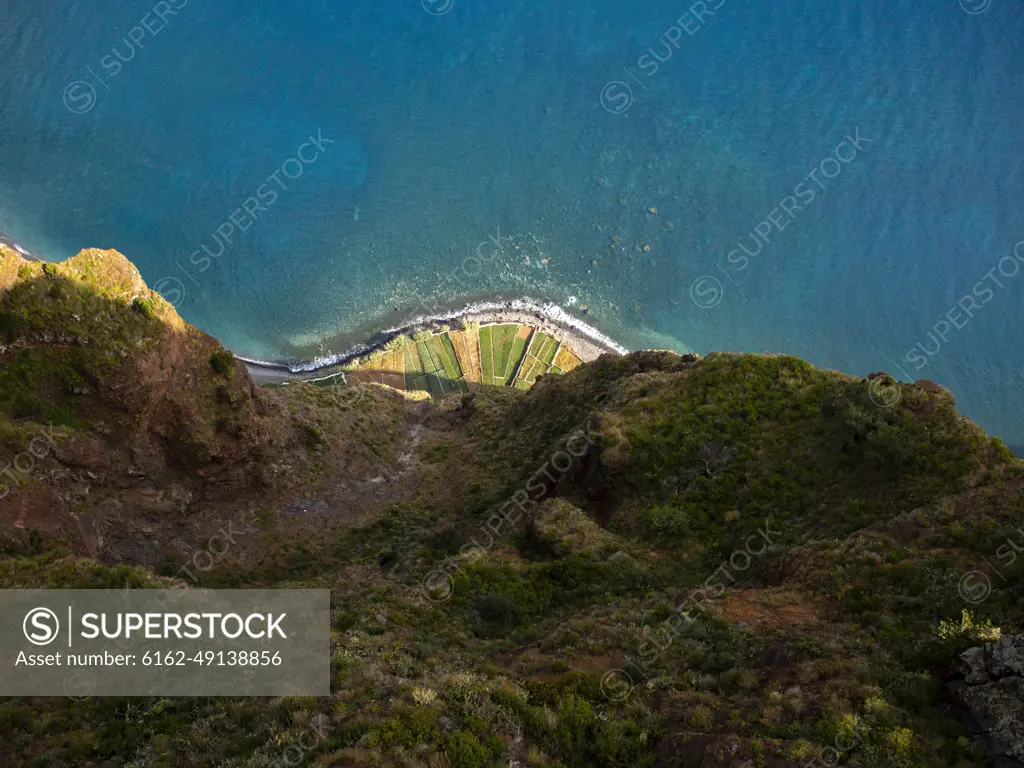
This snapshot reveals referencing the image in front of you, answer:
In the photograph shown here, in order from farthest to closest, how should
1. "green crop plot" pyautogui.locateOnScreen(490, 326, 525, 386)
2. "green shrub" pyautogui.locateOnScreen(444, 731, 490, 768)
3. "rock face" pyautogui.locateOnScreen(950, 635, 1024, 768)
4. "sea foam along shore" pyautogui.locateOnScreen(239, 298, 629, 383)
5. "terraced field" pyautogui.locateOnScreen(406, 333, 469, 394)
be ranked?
"sea foam along shore" pyautogui.locateOnScreen(239, 298, 629, 383) < "green crop plot" pyautogui.locateOnScreen(490, 326, 525, 386) < "terraced field" pyautogui.locateOnScreen(406, 333, 469, 394) < "green shrub" pyautogui.locateOnScreen(444, 731, 490, 768) < "rock face" pyautogui.locateOnScreen(950, 635, 1024, 768)

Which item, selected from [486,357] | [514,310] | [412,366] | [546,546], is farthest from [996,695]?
[514,310]

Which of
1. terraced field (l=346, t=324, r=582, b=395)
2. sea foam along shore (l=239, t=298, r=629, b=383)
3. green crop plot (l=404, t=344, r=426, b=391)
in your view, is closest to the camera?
terraced field (l=346, t=324, r=582, b=395)

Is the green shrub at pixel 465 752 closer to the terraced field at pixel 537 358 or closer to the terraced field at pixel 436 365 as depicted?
the terraced field at pixel 436 365

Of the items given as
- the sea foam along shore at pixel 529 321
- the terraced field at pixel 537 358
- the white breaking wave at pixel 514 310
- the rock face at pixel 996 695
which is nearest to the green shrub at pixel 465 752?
the rock face at pixel 996 695

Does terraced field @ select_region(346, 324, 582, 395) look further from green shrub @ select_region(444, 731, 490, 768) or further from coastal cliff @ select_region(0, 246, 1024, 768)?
green shrub @ select_region(444, 731, 490, 768)

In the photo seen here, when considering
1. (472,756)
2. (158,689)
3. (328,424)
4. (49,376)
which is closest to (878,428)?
(472,756)

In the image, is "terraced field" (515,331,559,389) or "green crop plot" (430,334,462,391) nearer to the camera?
"green crop plot" (430,334,462,391)

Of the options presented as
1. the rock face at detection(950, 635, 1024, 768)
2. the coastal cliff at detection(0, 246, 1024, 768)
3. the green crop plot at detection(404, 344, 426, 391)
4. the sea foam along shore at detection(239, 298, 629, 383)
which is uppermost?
the sea foam along shore at detection(239, 298, 629, 383)

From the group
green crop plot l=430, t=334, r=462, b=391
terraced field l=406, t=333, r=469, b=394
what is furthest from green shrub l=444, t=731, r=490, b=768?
green crop plot l=430, t=334, r=462, b=391
